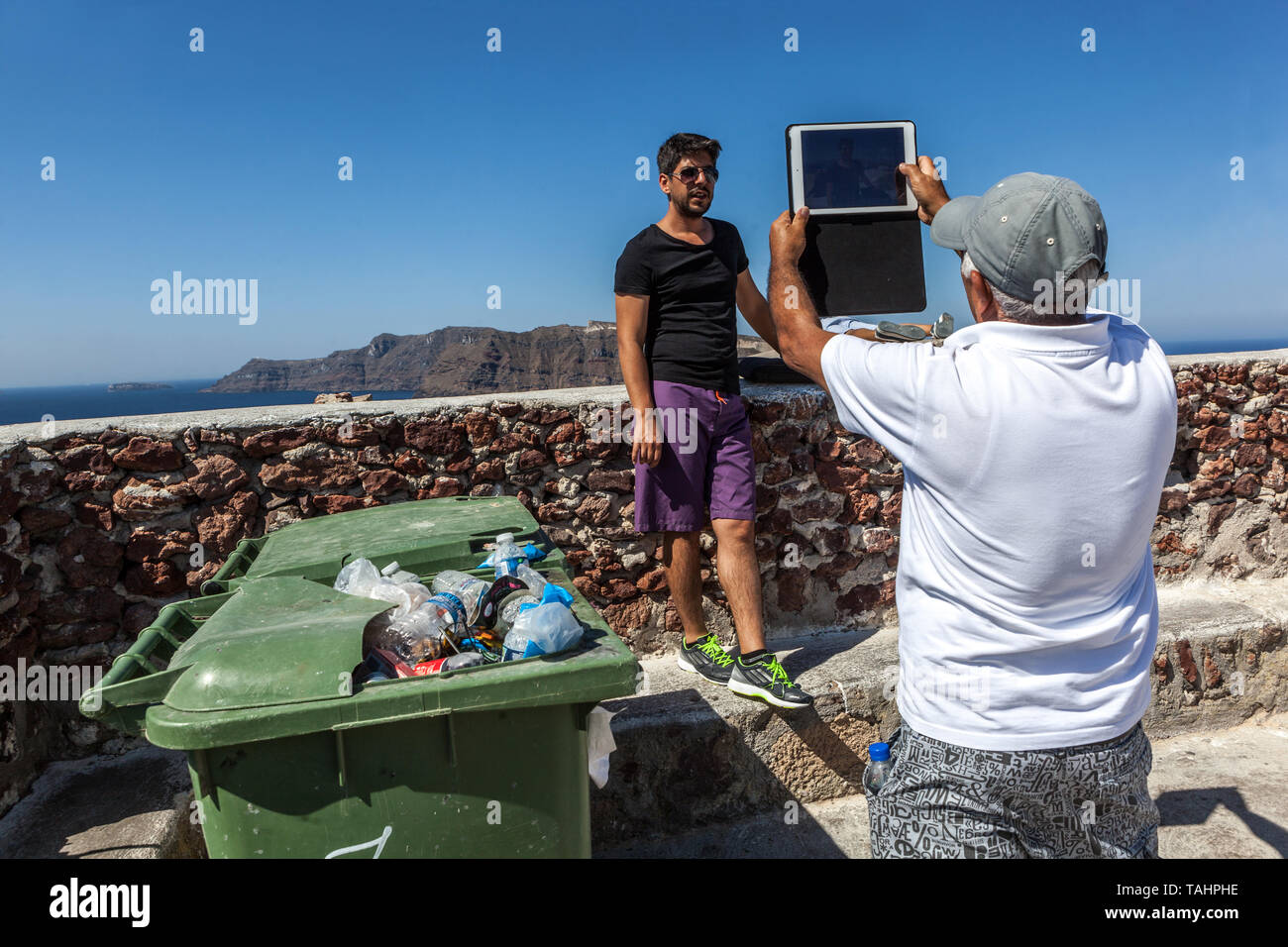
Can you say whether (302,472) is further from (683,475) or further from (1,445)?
(683,475)

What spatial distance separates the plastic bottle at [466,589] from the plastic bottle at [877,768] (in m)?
0.88

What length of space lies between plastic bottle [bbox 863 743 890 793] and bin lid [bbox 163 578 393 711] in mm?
981

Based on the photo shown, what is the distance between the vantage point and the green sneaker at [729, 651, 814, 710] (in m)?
3.17

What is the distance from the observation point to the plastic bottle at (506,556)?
2.29 m

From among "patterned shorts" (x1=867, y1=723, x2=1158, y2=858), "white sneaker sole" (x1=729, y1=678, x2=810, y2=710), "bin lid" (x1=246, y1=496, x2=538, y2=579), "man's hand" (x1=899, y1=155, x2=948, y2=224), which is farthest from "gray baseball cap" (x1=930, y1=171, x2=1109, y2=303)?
"white sneaker sole" (x1=729, y1=678, x2=810, y2=710)

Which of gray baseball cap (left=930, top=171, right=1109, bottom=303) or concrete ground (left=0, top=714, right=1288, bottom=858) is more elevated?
gray baseball cap (left=930, top=171, right=1109, bottom=303)

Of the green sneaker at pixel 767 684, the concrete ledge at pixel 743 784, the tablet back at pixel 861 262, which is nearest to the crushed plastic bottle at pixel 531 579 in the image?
the concrete ledge at pixel 743 784

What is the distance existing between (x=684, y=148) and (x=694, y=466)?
3.76 feet

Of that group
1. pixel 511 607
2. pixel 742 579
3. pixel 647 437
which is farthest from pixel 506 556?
pixel 742 579

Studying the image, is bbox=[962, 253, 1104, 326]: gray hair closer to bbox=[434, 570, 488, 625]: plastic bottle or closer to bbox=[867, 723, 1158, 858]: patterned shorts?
bbox=[867, 723, 1158, 858]: patterned shorts

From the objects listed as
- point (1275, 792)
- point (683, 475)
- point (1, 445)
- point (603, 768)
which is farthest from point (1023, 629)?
point (1, 445)

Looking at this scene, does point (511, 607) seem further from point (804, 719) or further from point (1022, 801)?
point (804, 719)

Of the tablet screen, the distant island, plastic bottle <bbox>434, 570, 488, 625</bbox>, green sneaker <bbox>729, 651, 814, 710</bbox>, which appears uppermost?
the distant island
